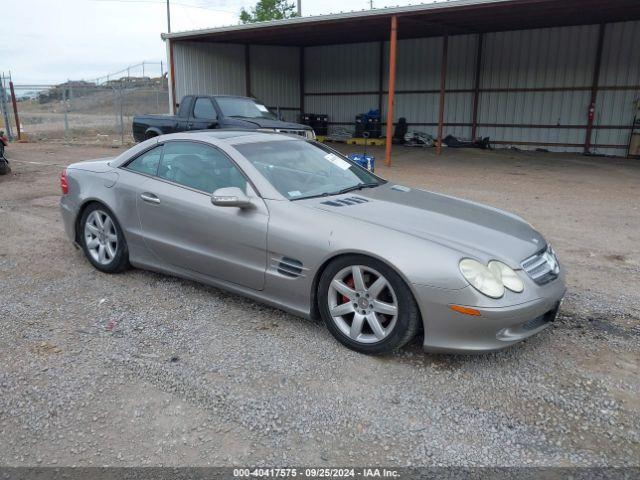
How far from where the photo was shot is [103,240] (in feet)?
16.7

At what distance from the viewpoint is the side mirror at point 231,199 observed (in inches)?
153

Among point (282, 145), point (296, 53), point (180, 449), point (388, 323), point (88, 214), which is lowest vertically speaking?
point (180, 449)

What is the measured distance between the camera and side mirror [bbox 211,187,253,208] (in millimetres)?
3898

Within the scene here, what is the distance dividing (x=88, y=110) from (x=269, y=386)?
4627cm

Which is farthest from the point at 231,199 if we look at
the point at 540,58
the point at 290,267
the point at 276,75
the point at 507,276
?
the point at 276,75

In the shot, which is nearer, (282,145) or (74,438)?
(74,438)

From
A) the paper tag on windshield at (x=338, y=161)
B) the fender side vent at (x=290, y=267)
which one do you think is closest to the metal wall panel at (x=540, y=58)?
the paper tag on windshield at (x=338, y=161)

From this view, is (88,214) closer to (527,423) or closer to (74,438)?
(74,438)

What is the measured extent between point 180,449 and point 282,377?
0.82m

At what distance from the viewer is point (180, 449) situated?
8.72 feet

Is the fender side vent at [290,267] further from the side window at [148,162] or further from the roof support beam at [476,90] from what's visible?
the roof support beam at [476,90]

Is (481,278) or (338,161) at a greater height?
(338,161)

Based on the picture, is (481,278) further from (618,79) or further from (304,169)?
(618,79)

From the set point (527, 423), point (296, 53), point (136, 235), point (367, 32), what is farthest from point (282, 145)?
point (296, 53)
